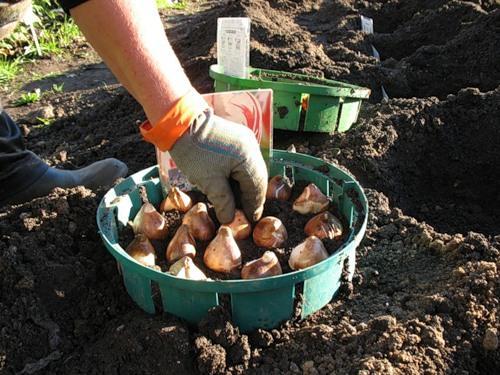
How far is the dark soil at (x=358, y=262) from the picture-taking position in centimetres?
152

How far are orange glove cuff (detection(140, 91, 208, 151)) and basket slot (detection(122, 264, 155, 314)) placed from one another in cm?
38

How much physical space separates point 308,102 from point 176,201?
1.04 meters

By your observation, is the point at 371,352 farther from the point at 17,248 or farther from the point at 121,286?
the point at 17,248

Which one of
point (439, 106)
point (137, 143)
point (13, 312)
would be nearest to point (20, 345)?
point (13, 312)

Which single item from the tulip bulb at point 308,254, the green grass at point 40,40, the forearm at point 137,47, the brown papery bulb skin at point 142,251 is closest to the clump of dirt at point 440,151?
the tulip bulb at point 308,254

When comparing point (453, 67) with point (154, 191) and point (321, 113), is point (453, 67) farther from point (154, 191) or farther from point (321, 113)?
point (154, 191)

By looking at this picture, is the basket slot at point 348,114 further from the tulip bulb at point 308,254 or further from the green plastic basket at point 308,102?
the tulip bulb at point 308,254

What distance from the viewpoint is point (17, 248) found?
1.83 metres

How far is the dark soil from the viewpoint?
1516 millimetres

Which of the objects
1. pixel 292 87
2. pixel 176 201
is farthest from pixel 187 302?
pixel 292 87

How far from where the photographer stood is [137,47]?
4.54 feet

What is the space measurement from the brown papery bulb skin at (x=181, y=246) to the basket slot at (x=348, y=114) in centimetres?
129

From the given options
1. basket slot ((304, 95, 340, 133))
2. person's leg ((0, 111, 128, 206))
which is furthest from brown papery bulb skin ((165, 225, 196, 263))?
basket slot ((304, 95, 340, 133))

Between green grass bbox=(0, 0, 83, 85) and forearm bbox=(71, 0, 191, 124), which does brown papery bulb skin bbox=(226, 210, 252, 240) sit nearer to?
forearm bbox=(71, 0, 191, 124)
